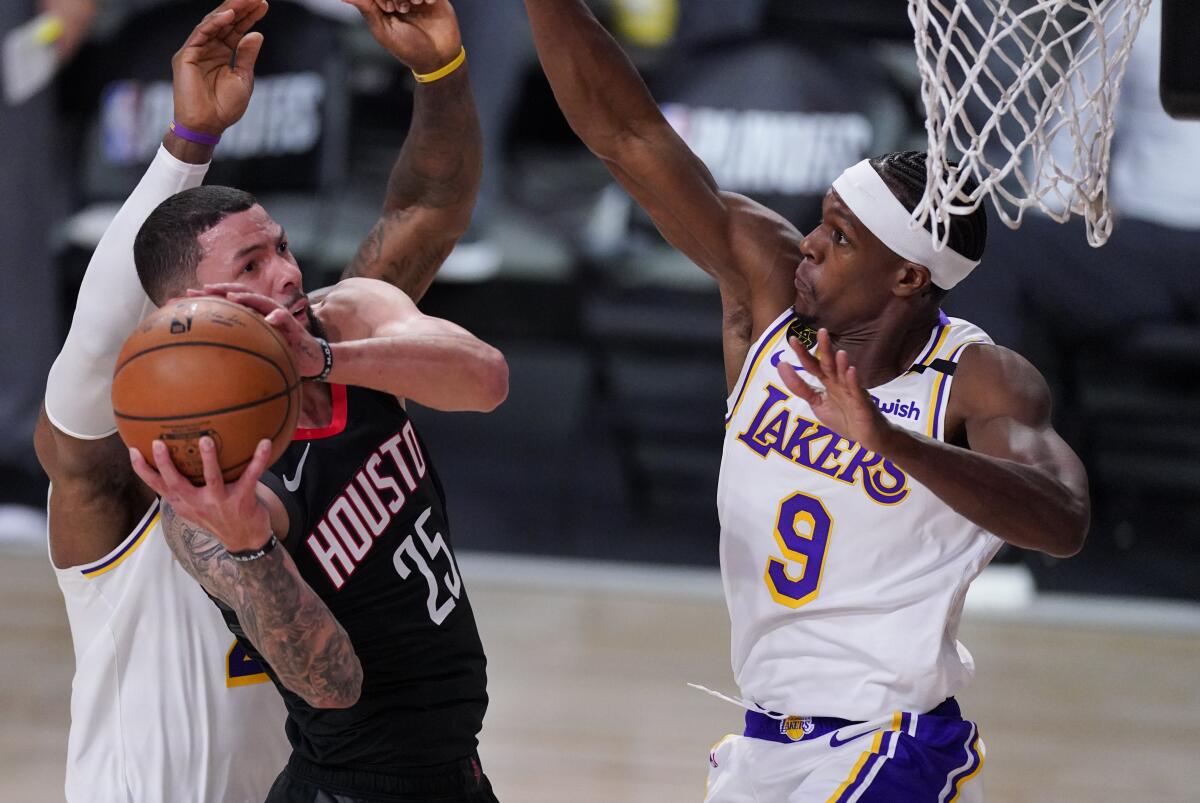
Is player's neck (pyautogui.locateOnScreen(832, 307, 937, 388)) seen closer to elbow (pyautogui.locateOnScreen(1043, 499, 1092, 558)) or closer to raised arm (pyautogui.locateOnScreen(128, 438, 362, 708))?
elbow (pyautogui.locateOnScreen(1043, 499, 1092, 558))

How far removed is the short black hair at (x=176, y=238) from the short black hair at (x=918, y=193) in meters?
1.30

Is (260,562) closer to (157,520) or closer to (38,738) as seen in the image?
(157,520)

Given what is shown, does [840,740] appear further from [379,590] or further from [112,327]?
[112,327]

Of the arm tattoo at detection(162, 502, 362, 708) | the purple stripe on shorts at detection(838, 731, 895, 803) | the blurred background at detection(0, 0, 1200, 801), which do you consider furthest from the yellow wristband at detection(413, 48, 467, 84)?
the blurred background at detection(0, 0, 1200, 801)

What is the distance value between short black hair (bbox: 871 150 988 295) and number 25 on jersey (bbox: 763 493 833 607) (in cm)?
56

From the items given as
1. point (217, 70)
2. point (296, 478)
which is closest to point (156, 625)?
point (296, 478)

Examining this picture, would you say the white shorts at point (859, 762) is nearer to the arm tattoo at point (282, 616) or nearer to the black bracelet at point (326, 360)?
the arm tattoo at point (282, 616)

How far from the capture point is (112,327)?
9.19 feet

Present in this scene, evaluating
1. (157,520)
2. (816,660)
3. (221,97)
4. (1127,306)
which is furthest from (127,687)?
(1127,306)

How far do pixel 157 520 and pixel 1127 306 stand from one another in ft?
18.1

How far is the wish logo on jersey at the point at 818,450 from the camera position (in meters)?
3.07

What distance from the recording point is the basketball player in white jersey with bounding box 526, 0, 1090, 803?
2971mm

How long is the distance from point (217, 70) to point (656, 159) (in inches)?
36.8

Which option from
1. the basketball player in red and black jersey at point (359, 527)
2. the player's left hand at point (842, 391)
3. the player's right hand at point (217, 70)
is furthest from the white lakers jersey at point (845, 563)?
the player's right hand at point (217, 70)
